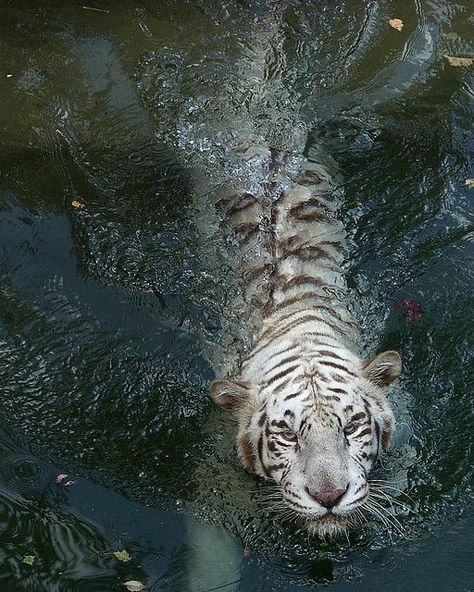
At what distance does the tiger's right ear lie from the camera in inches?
161

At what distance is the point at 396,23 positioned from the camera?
23.3 ft

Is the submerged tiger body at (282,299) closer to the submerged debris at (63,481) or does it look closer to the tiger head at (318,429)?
the tiger head at (318,429)

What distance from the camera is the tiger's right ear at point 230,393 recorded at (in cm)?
408

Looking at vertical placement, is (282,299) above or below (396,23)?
below

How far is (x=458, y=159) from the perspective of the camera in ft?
19.6

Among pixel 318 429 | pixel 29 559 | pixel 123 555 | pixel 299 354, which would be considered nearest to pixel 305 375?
pixel 299 354

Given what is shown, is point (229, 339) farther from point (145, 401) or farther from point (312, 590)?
point (312, 590)

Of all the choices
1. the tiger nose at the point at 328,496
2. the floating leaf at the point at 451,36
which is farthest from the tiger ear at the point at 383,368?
the floating leaf at the point at 451,36

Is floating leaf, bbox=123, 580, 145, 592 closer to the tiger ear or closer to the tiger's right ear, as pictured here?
the tiger's right ear

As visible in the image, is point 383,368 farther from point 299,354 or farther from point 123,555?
point 123,555

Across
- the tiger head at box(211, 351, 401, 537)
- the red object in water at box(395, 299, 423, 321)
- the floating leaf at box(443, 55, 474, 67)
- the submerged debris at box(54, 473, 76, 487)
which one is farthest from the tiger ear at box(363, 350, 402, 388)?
the floating leaf at box(443, 55, 474, 67)

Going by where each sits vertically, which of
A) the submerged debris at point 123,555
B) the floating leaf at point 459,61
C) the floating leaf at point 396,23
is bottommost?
the submerged debris at point 123,555

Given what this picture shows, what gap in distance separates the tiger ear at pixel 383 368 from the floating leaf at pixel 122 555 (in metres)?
1.29

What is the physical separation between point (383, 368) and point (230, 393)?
680mm
